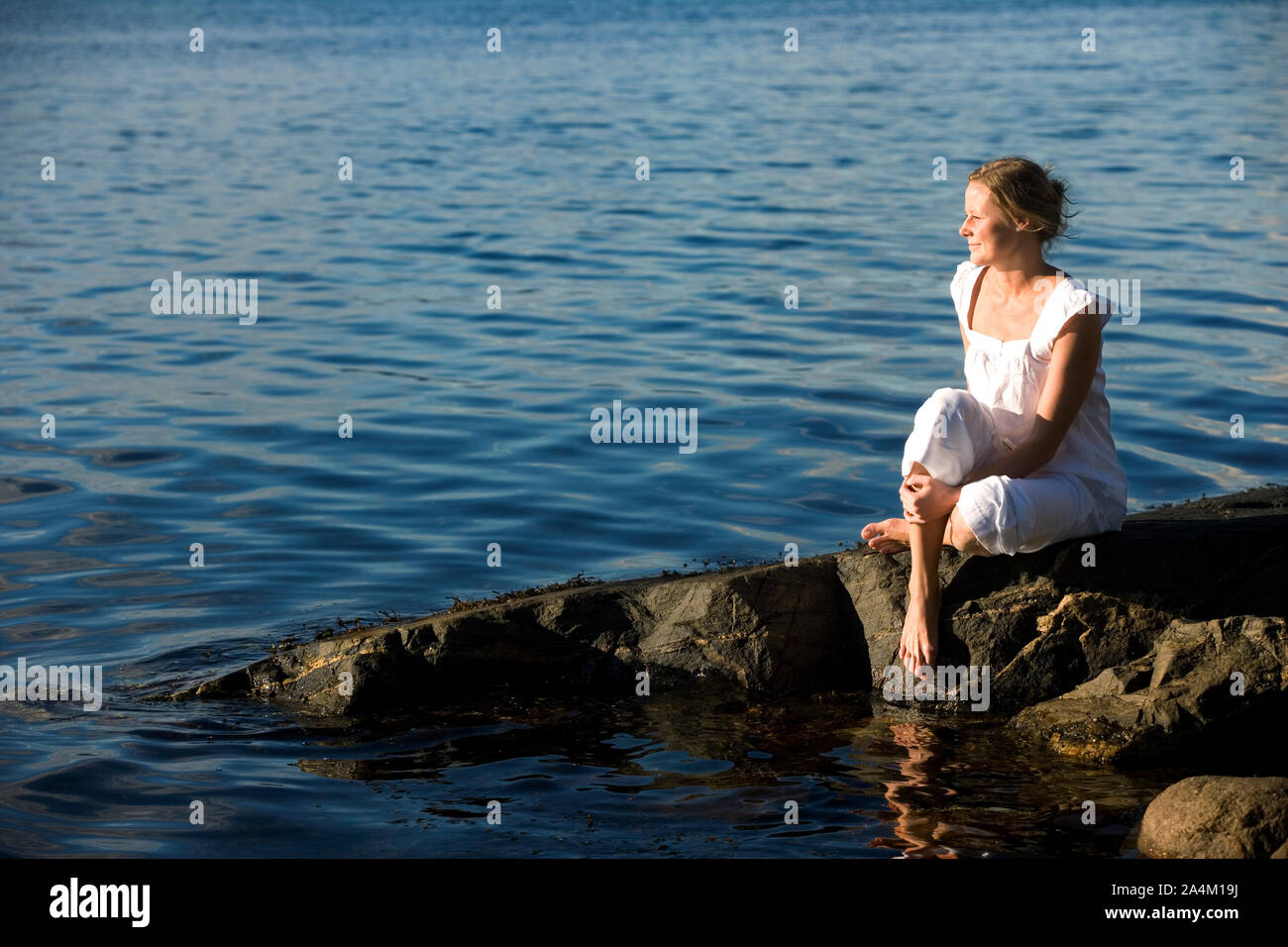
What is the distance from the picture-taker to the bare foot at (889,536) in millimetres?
6082

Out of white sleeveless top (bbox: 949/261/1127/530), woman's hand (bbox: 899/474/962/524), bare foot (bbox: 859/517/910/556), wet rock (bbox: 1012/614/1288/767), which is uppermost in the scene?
white sleeveless top (bbox: 949/261/1127/530)

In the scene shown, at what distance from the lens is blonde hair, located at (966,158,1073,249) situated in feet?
19.4

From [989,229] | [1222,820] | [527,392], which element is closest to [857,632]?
[989,229]

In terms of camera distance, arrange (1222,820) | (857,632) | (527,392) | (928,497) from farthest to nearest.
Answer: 1. (527,392)
2. (857,632)
3. (928,497)
4. (1222,820)

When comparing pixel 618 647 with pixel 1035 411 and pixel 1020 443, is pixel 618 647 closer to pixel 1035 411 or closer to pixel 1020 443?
pixel 1020 443

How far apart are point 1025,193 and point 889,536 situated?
1.49 metres

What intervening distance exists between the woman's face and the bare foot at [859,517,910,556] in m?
1.14

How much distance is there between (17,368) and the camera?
511 inches

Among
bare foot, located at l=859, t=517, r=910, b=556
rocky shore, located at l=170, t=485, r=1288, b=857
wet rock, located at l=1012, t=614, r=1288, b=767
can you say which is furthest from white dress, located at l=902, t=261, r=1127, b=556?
wet rock, located at l=1012, t=614, r=1288, b=767

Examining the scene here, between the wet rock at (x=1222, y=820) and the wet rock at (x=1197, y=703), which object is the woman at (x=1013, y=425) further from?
the wet rock at (x=1222, y=820)

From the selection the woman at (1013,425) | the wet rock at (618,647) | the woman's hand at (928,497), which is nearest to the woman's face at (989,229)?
the woman at (1013,425)

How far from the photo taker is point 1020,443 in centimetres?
597

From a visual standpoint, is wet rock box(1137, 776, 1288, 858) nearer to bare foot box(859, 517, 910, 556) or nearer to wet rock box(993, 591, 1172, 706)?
wet rock box(993, 591, 1172, 706)
